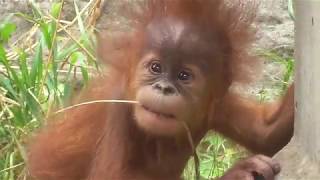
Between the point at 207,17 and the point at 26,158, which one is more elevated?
the point at 207,17

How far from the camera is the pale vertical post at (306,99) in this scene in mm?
3152

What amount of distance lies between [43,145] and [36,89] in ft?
1.51

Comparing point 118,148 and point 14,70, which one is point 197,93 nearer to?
point 118,148

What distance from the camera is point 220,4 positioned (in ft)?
13.1

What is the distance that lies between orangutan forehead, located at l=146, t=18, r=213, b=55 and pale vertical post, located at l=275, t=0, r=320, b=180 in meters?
0.50

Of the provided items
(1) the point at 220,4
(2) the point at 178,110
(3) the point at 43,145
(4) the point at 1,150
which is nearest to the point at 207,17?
(1) the point at 220,4

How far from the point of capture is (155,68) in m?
3.77

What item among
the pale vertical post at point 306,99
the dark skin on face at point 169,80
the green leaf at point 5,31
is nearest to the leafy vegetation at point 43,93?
the green leaf at point 5,31

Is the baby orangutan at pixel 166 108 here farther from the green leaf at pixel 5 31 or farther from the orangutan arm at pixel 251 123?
the green leaf at pixel 5 31

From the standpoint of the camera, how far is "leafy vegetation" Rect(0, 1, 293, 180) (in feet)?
15.2

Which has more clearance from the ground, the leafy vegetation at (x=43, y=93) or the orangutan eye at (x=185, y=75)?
the orangutan eye at (x=185, y=75)

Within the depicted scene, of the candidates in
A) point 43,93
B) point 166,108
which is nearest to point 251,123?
point 166,108

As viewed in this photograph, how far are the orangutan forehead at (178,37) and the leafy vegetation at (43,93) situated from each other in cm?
73

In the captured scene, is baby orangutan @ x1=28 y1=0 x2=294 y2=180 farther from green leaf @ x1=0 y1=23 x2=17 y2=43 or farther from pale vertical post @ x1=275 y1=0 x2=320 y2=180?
green leaf @ x1=0 y1=23 x2=17 y2=43
